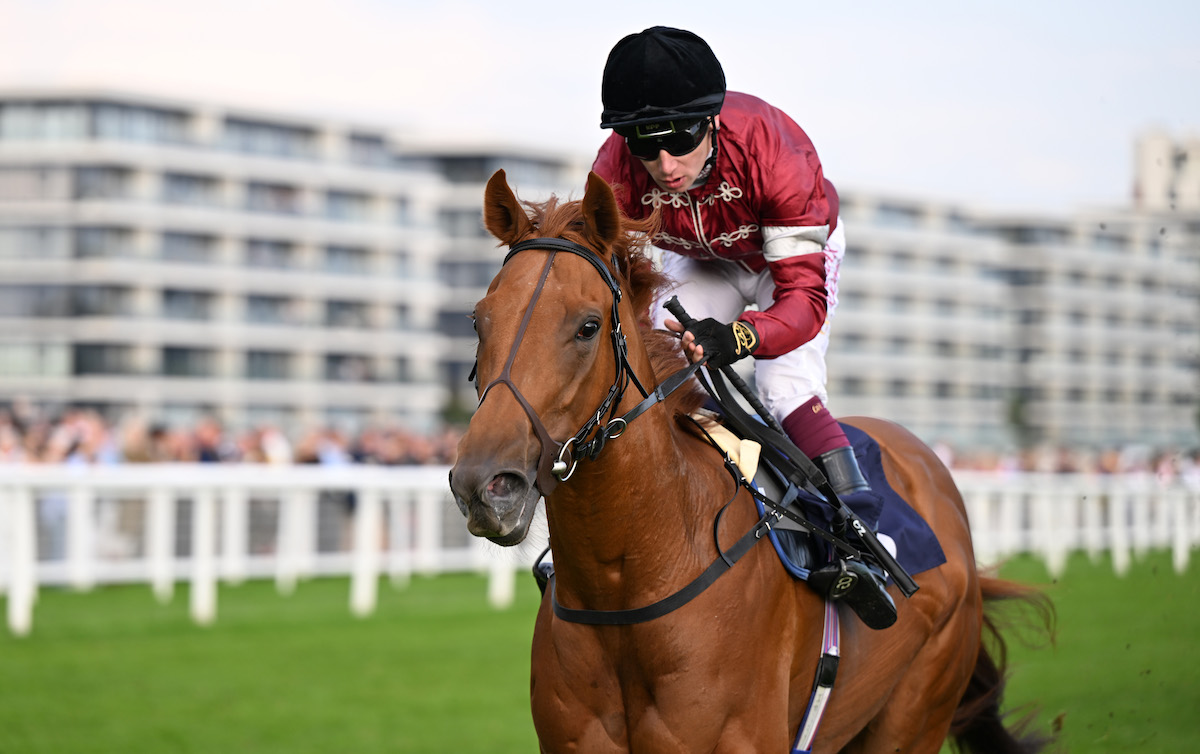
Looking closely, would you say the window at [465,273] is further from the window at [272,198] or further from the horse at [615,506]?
the horse at [615,506]

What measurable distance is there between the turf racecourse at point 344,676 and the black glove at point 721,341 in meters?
2.32

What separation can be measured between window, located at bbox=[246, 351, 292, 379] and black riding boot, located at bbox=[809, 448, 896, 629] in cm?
6876

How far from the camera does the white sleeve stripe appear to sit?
11.0ft

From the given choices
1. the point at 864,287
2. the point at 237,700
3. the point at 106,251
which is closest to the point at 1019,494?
the point at 237,700

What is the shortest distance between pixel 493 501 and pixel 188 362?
69.2m

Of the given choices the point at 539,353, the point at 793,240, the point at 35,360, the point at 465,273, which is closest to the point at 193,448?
the point at 793,240

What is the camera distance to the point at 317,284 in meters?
73.4

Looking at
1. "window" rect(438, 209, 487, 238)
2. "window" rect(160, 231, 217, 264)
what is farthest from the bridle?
"window" rect(438, 209, 487, 238)

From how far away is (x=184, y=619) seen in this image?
10.5 m

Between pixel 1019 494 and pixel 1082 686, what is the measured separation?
361 inches

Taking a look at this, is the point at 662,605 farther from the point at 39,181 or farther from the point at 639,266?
the point at 39,181

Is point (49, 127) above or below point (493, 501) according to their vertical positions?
above

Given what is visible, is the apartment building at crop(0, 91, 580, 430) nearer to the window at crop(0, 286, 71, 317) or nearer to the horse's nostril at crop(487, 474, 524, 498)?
the window at crop(0, 286, 71, 317)

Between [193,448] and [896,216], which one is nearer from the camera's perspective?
[193,448]
